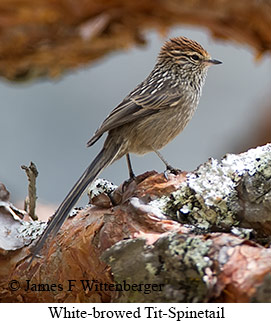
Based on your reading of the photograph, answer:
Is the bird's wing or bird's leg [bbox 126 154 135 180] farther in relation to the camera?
the bird's wing

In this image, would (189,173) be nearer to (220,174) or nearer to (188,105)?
(220,174)

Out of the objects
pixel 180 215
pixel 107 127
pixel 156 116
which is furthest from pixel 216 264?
pixel 156 116

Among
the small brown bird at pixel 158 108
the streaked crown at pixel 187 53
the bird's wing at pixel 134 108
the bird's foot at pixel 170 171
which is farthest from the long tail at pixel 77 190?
the streaked crown at pixel 187 53

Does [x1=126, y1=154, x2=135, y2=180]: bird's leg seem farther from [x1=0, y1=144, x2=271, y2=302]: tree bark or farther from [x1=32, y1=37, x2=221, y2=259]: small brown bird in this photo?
[x1=0, y1=144, x2=271, y2=302]: tree bark

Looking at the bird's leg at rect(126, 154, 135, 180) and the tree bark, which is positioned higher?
the bird's leg at rect(126, 154, 135, 180)

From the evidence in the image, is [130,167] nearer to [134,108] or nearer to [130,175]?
[130,175]

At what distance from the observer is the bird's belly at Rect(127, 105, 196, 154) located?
2.96 m

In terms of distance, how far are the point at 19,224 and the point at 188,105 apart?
1.40 m

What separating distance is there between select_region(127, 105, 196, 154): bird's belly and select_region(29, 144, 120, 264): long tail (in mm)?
182

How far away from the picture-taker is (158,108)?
3.01 metres

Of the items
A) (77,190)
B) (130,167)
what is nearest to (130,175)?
(130,167)

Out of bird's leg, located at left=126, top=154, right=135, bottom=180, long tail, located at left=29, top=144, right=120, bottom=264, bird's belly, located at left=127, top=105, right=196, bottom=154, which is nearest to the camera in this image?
long tail, located at left=29, top=144, right=120, bottom=264

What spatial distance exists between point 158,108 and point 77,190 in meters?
0.91

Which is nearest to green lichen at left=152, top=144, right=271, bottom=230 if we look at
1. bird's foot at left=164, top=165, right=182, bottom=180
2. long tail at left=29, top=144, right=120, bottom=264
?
bird's foot at left=164, top=165, right=182, bottom=180
